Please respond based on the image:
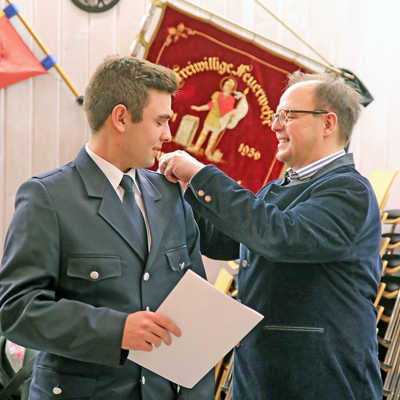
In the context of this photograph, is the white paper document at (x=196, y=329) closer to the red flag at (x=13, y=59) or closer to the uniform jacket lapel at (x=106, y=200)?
the uniform jacket lapel at (x=106, y=200)

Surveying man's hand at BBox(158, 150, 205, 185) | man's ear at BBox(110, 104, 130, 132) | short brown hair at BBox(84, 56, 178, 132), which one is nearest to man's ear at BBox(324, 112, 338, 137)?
man's hand at BBox(158, 150, 205, 185)

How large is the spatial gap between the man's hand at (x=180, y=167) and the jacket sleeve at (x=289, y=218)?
3cm

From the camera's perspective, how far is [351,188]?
1701 millimetres

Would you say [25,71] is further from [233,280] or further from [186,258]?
[186,258]

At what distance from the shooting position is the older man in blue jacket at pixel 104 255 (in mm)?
1292

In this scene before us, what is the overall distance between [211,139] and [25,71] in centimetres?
130

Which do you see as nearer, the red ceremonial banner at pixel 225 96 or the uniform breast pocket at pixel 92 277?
the uniform breast pocket at pixel 92 277

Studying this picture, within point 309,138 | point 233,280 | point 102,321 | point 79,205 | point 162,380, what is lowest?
point 233,280

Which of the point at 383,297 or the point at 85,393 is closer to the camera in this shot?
the point at 85,393

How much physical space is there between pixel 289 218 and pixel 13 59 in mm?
2683

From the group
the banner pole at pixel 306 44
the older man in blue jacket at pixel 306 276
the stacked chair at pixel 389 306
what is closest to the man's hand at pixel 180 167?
the older man in blue jacket at pixel 306 276

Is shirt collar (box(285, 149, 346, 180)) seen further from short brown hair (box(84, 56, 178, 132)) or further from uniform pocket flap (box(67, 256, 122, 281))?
uniform pocket flap (box(67, 256, 122, 281))

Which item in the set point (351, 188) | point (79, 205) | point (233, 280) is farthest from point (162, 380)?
point (233, 280)

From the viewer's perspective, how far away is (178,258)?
5.12 feet
